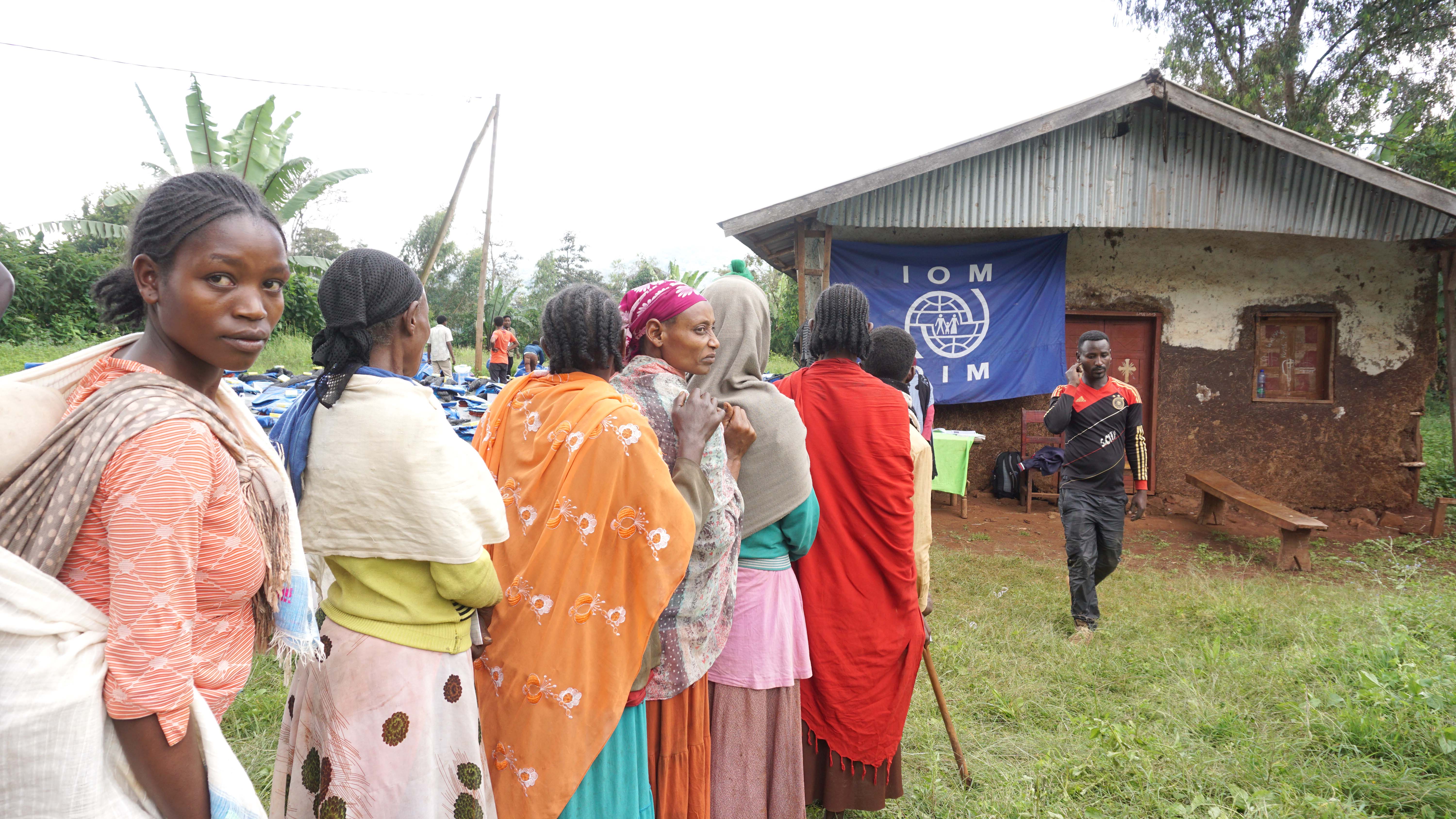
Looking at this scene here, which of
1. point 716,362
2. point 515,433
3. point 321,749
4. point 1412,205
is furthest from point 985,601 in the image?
point 1412,205

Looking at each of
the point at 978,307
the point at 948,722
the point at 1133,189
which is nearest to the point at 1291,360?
the point at 1133,189

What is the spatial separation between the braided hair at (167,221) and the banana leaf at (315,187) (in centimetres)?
974

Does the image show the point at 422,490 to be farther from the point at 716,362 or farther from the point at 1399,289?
the point at 1399,289

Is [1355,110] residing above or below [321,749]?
above

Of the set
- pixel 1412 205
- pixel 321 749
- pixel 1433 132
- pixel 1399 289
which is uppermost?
pixel 1433 132

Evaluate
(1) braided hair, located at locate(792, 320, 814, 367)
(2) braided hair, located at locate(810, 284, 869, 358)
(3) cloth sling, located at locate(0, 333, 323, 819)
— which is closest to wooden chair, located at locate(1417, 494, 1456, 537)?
(1) braided hair, located at locate(792, 320, 814, 367)

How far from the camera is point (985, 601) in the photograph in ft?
16.9

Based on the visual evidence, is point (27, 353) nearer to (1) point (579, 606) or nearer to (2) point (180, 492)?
(1) point (579, 606)

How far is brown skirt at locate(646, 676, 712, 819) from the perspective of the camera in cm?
207

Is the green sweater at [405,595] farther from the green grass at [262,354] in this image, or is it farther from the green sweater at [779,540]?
the green grass at [262,354]

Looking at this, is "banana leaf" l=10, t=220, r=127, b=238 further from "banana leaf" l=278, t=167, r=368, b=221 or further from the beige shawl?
the beige shawl

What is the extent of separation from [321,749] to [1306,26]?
58.2ft

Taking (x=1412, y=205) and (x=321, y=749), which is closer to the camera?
(x=321, y=749)

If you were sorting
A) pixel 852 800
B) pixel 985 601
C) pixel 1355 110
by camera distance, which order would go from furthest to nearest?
1. pixel 1355 110
2. pixel 985 601
3. pixel 852 800
